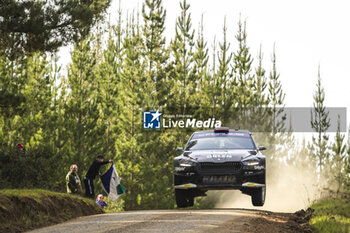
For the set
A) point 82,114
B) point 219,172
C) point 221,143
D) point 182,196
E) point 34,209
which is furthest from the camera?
point 82,114

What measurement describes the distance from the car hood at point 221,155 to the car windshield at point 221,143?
549mm

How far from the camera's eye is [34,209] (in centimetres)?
1318

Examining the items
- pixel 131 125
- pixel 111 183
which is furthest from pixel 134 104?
pixel 111 183

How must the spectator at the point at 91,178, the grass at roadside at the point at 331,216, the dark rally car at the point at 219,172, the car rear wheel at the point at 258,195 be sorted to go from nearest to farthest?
the grass at roadside at the point at 331,216
the dark rally car at the point at 219,172
the car rear wheel at the point at 258,195
the spectator at the point at 91,178

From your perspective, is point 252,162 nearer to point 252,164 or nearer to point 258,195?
point 252,164

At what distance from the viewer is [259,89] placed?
57.3 metres

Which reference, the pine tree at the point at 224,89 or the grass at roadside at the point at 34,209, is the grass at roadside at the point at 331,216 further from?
the pine tree at the point at 224,89

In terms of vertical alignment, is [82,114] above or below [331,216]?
above

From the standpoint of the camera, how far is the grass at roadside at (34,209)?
477 inches

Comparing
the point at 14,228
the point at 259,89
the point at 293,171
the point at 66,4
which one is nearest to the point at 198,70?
the point at 259,89

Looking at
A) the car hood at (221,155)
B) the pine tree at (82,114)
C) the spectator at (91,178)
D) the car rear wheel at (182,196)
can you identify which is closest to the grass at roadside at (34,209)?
the car rear wheel at (182,196)

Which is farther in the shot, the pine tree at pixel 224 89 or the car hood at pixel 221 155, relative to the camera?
the pine tree at pixel 224 89

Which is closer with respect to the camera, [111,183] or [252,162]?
[252,162]
